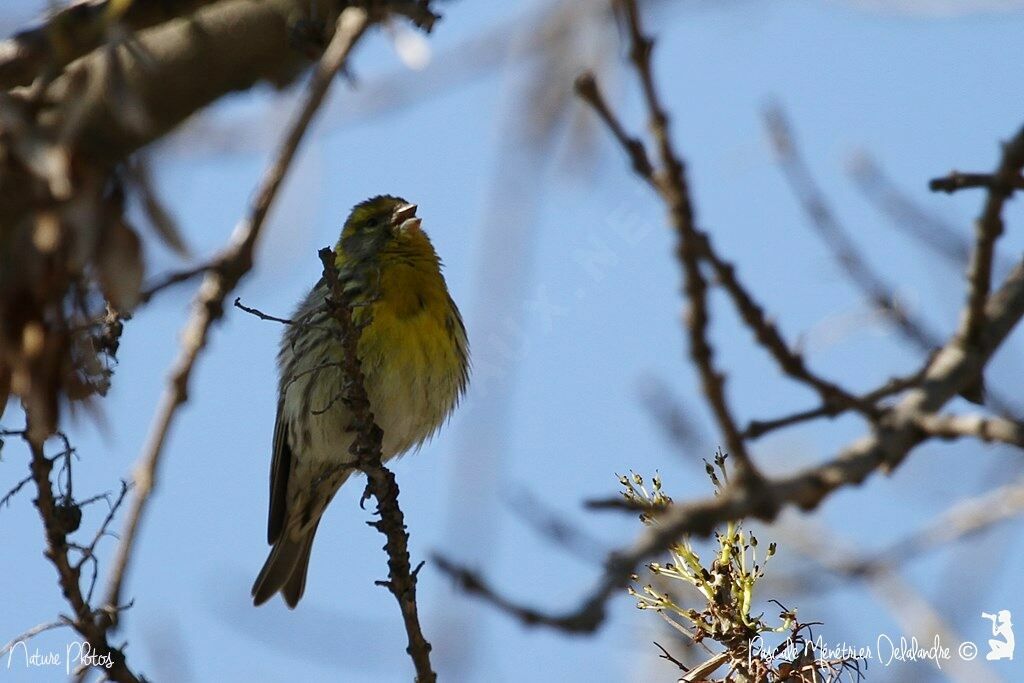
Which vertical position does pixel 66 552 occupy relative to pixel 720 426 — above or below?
above

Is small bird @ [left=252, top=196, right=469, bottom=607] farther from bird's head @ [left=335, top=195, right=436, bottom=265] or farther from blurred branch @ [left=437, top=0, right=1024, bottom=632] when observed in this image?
blurred branch @ [left=437, top=0, right=1024, bottom=632]

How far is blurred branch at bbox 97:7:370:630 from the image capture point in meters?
1.90

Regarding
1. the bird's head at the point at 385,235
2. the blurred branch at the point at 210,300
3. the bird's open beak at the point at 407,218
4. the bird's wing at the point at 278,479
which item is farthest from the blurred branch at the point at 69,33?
the bird's wing at the point at 278,479

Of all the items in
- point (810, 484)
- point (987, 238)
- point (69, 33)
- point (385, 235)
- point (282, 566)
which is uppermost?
point (385, 235)

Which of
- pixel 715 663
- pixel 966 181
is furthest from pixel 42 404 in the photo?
pixel 966 181

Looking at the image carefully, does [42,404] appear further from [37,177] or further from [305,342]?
[305,342]

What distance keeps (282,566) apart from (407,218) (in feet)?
6.43

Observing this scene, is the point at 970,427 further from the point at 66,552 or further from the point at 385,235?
the point at 385,235

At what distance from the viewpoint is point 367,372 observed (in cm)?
555

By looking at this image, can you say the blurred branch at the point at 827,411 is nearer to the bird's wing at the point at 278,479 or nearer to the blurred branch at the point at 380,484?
the blurred branch at the point at 380,484

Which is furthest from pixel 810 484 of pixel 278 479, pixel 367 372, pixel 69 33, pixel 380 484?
pixel 278 479

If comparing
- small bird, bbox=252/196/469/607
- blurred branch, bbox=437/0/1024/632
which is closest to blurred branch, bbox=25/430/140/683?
blurred branch, bbox=437/0/1024/632

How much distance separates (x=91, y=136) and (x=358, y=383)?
187cm

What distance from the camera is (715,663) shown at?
278 cm
